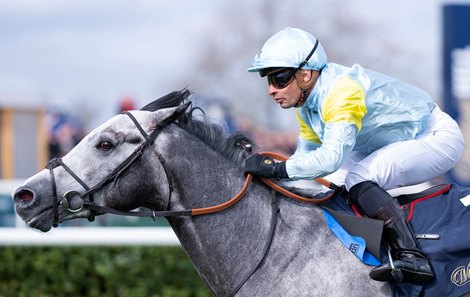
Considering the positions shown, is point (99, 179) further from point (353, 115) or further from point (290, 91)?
point (353, 115)

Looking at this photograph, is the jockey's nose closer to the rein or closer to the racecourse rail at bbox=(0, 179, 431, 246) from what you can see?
the rein

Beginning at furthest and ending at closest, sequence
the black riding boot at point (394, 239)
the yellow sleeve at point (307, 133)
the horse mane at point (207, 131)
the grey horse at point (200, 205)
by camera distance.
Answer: the yellow sleeve at point (307, 133)
the horse mane at point (207, 131)
the grey horse at point (200, 205)
the black riding boot at point (394, 239)

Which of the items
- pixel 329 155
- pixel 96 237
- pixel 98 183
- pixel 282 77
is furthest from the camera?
pixel 96 237

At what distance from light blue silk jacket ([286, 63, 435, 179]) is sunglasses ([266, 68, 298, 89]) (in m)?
0.12

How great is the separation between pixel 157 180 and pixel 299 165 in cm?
61

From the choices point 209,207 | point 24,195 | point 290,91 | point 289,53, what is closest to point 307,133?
point 290,91

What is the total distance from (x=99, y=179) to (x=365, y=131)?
1.16 metres

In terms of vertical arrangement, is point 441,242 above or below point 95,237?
above

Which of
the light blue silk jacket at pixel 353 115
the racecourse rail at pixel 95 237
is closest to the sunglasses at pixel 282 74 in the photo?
the light blue silk jacket at pixel 353 115

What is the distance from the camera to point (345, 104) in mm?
3531

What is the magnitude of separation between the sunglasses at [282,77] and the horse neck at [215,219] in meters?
0.43

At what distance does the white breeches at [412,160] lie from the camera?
368cm

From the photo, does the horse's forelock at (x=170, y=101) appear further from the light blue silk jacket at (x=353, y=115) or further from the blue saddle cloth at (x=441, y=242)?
the blue saddle cloth at (x=441, y=242)

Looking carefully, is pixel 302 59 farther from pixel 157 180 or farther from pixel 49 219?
pixel 49 219
